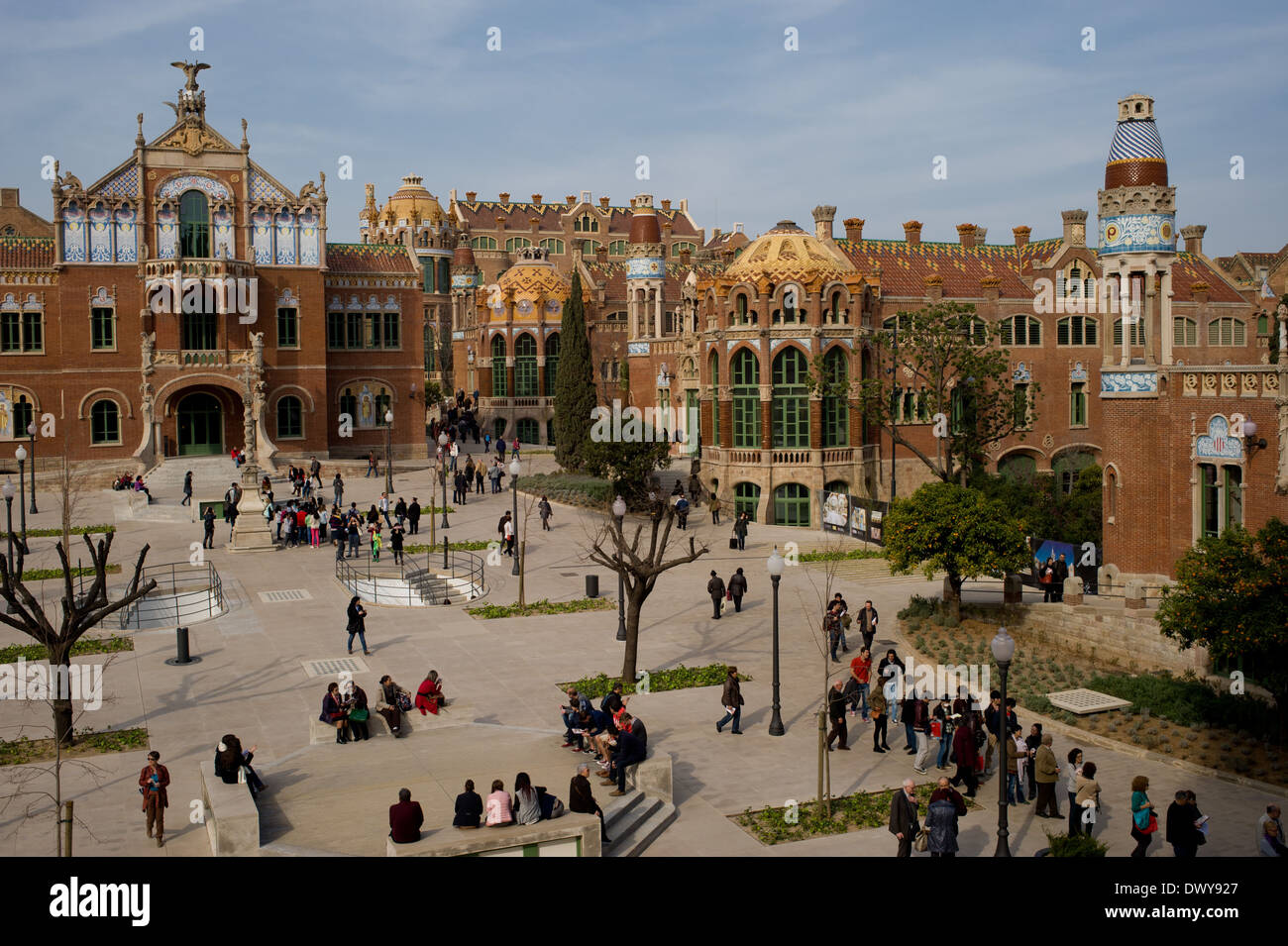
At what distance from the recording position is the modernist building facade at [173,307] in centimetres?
5588

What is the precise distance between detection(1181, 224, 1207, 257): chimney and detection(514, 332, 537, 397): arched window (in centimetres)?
3922

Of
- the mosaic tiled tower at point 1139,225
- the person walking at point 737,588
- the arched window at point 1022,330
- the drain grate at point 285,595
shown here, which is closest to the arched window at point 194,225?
the drain grate at point 285,595

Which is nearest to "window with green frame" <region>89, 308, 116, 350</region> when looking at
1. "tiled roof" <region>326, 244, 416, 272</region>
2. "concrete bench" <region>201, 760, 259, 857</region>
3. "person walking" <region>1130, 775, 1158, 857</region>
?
"tiled roof" <region>326, 244, 416, 272</region>

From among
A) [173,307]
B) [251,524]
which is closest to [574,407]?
[173,307]

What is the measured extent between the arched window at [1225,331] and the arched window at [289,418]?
1763 inches

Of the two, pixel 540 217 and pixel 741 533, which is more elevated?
pixel 540 217

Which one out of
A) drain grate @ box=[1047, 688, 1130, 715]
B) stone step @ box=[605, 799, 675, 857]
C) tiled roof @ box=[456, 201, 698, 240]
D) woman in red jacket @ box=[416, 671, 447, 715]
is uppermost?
tiled roof @ box=[456, 201, 698, 240]

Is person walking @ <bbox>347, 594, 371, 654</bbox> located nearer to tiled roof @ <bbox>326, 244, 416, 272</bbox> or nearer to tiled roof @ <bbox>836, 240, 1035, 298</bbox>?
Answer: tiled roof @ <bbox>836, 240, 1035, 298</bbox>

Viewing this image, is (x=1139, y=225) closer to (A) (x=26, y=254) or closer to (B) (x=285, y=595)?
(B) (x=285, y=595)

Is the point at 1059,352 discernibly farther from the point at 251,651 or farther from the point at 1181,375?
the point at 251,651

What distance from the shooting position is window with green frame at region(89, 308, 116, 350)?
2219 inches

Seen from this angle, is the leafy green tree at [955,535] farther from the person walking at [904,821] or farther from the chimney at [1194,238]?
the chimney at [1194,238]

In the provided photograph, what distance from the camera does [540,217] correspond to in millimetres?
120312

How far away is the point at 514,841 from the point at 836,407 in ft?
127
